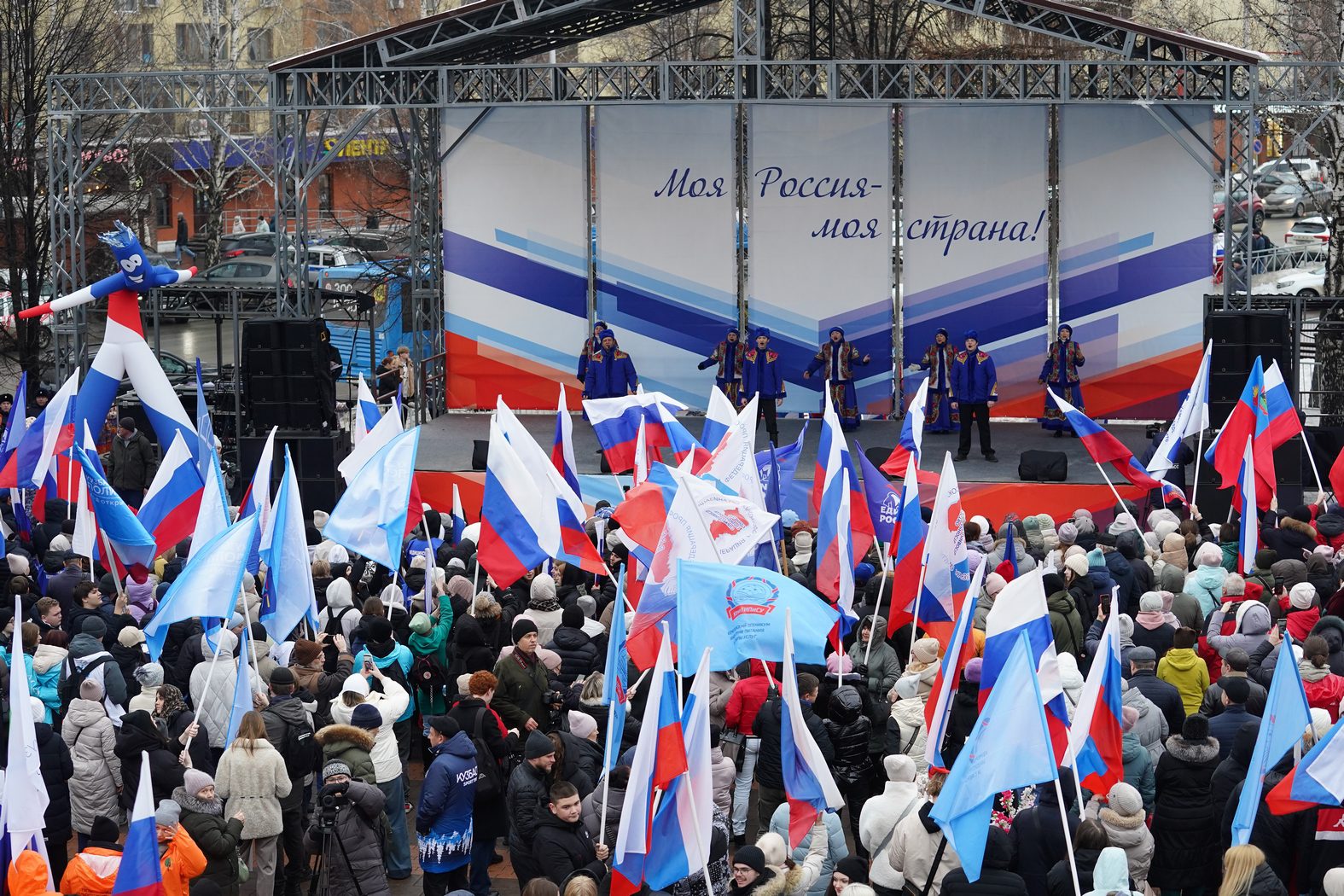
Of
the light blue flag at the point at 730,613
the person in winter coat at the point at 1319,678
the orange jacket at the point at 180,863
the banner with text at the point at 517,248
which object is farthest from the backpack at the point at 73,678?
the banner with text at the point at 517,248

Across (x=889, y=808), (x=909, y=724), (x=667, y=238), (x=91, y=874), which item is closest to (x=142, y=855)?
(x=91, y=874)

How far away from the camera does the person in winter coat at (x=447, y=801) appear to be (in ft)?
→ 32.5

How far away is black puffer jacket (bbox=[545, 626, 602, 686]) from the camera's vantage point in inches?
464

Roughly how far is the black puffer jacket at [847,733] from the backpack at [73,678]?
4050mm

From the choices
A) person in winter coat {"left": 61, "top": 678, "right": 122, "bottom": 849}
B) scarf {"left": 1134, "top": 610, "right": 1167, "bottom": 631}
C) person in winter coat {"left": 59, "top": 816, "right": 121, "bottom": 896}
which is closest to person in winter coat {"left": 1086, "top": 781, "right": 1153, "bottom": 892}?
scarf {"left": 1134, "top": 610, "right": 1167, "bottom": 631}

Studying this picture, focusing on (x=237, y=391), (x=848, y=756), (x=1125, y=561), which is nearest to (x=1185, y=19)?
(x=237, y=391)

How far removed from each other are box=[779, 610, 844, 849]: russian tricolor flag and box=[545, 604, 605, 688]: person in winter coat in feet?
8.55

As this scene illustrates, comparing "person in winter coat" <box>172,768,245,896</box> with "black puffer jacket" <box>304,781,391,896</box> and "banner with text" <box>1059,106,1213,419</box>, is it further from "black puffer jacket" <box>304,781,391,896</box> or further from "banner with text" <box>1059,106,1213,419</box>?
"banner with text" <box>1059,106,1213,419</box>

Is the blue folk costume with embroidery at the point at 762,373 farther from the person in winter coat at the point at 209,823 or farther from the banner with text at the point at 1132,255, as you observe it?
the person in winter coat at the point at 209,823

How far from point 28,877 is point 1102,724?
4.99 m

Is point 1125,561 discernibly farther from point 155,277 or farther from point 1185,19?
point 1185,19

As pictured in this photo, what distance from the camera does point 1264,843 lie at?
31.3ft

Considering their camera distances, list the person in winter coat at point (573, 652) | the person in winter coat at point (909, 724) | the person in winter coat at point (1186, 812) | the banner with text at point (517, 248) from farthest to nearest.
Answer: the banner with text at point (517, 248) < the person in winter coat at point (573, 652) < the person in winter coat at point (909, 724) < the person in winter coat at point (1186, 812)

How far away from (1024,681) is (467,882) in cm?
347
